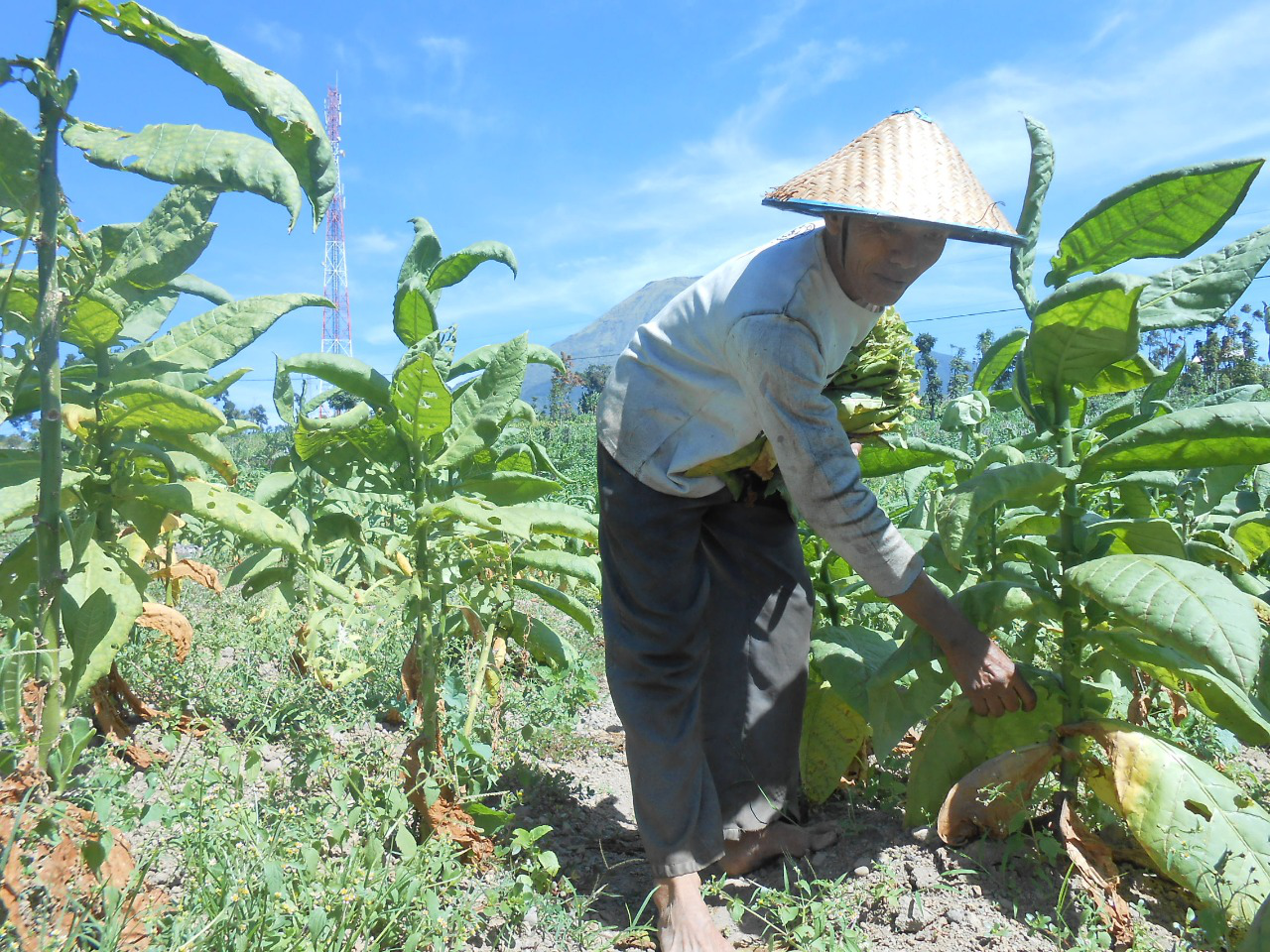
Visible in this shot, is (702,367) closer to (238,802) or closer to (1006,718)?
(1006,718)

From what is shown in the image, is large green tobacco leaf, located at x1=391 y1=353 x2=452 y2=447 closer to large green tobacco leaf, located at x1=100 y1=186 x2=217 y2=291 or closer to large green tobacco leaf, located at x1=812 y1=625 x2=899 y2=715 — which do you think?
large green tobacco leaf, located at x1=100 y1=186 x2=217 y2=291

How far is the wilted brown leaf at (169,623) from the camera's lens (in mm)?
2717

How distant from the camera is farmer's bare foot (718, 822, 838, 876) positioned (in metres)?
2.50

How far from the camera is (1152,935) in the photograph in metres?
1.94

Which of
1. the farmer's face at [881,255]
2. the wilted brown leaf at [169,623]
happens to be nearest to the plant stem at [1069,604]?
the farmer's face at [881,255]

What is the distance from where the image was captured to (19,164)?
1.53 metres

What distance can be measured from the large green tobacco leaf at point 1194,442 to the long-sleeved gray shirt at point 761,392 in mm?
498

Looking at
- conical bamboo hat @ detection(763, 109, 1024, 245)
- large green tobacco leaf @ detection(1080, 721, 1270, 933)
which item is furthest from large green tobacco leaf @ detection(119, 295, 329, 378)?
large green tobacco leaf @ detection(1080, 721, 1270, 933)

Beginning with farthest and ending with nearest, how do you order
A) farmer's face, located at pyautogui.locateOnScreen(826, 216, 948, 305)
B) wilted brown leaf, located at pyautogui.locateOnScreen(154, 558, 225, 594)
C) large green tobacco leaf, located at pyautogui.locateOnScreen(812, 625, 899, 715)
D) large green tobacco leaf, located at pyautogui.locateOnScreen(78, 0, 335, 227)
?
wilted brown leaf, located at pyautogui.locateOnScreen(154, 558, 225, 594) → large green tobacco leaf, located at pyautogui.locateOnScreen(812, 625, 899, 715) → farmer's face, located at pyautogui.locateOnScreen(826, 216, 948, 305) → large green tobacco leaf, located at pyautogui.locateOnScreen(78, 0, 335, 227)

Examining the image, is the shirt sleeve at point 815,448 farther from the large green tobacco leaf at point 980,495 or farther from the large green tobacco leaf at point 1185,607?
the large green tobacco leaf at point 1185,607

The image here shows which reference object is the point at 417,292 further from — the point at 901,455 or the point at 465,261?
the point at 901,455

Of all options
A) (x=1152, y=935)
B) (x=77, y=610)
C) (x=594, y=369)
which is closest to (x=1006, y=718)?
(x=1152, y=935)

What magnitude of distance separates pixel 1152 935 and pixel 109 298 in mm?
2518

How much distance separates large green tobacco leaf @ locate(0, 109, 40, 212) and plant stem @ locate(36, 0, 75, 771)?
0.10 ft
